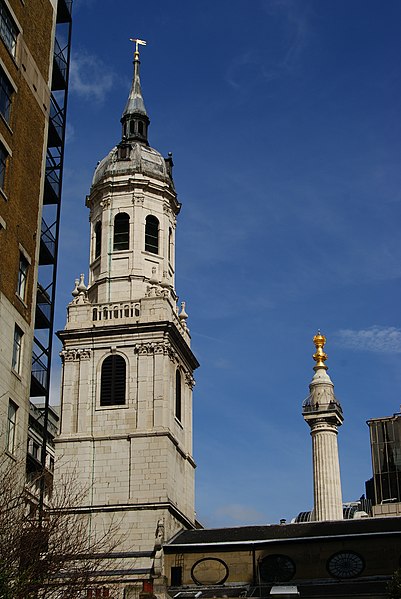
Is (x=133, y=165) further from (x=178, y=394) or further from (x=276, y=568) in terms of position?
(x=276, y=568)

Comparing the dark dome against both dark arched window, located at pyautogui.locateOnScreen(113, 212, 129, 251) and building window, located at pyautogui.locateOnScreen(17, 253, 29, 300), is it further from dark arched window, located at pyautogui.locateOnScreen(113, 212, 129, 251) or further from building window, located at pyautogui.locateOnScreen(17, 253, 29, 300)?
building window, located at pyautogui.locateOnScreen(17, 253, 29, 300)

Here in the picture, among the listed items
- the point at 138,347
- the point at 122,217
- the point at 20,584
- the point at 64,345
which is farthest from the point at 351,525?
the point at 20,584

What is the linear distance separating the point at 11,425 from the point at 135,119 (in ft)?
150

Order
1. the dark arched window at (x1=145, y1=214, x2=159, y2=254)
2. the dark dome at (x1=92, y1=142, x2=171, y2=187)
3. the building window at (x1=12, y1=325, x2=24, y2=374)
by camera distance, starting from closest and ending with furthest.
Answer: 1. the building window at (x1=12, y1=325, x2=24, y2=374)
2. the dark arched window at (x1=145, y1=214, x2=159, y2=254)
3. the dark dome at (x1=92, y1=142, x2=171, y2=187)

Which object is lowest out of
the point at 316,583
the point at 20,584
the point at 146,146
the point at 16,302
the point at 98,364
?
the point at 20,584

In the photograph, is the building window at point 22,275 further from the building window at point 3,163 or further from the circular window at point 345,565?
the circular window at point 345,565

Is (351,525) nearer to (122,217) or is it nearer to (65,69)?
(122,217)

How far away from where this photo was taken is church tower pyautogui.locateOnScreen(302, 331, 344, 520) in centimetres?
6981

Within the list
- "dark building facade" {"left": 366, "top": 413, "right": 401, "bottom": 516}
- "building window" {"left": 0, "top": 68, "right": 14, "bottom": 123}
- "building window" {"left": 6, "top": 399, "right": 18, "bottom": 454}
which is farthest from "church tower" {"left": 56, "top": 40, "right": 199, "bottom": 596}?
"building window" {"left": 0, "top": 68, "right": 14, "bottom": 123}

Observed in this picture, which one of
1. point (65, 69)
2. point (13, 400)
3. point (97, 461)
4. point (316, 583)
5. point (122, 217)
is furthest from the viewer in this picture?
point (122, 217)

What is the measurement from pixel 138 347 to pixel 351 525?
16313mm

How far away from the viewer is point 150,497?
60188mm

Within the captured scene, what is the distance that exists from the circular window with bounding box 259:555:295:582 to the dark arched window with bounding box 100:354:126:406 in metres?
12.6

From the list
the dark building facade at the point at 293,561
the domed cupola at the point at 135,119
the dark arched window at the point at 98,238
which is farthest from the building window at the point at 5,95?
the domed cupola at the point at 135,119
